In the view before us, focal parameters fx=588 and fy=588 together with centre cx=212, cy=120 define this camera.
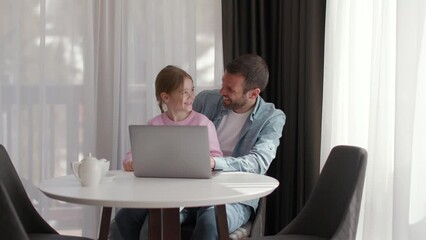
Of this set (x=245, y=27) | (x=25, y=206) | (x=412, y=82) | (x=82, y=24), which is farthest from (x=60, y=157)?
(x=412, y=82)

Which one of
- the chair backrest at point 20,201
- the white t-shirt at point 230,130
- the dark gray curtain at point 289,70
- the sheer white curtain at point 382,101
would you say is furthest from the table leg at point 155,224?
the dark gray curtain at point 289,70

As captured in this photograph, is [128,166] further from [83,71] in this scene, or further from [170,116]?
[83,71]

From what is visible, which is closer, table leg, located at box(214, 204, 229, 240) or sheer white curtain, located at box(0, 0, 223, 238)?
table leg, located at box(214, 204, 229, 240)

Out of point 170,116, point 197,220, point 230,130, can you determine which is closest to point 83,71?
point 170,116

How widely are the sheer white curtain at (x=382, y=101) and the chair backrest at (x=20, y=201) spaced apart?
4.74ft

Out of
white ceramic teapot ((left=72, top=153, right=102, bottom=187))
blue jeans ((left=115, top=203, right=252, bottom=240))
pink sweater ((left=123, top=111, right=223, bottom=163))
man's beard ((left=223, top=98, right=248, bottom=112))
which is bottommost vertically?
blue jeans ((left=115, top=203, right=252, bottom=240))

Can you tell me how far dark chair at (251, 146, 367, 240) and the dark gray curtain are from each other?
0.79 m

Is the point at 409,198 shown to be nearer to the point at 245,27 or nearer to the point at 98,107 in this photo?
the point at 245,27

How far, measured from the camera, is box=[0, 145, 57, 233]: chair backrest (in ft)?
7.72

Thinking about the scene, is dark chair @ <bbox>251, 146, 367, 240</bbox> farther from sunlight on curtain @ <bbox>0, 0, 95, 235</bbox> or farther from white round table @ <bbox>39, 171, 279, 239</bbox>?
sunlight on curtain @ <bbox>0, 0, 95, 235</bbox>

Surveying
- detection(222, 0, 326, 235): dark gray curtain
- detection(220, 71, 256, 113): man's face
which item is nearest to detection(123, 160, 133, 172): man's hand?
detection(220, 71, 256, 113): man's face

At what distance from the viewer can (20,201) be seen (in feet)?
7.80

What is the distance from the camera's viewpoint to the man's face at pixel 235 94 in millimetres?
2838

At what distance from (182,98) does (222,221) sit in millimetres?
698
